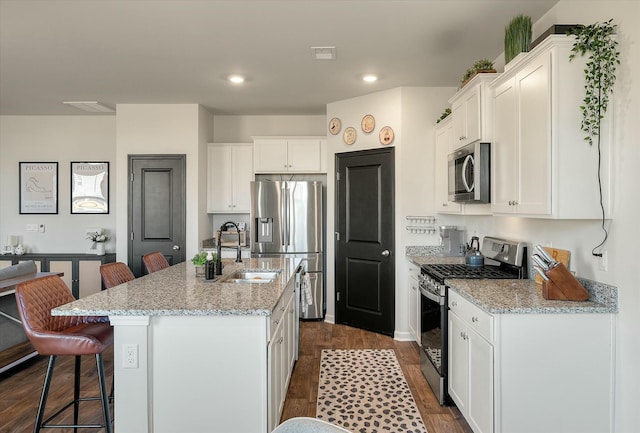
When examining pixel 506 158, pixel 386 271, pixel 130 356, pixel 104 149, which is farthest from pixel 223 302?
pixel 104 149

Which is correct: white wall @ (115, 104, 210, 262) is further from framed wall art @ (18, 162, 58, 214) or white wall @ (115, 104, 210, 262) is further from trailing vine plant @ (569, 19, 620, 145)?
trailing vine plant @ (569, 19, 620, 145)

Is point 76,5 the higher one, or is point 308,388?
→ point 76,5

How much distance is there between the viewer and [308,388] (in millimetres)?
3064

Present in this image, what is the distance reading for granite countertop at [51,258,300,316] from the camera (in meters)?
1.97

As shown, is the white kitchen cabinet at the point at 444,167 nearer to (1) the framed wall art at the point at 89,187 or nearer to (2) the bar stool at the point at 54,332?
(2) the bar stool at the point at 54,332

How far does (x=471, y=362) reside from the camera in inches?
90.0

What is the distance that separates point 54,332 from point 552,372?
2562mm

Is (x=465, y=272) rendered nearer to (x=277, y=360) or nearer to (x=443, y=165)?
(x=443, y=165)

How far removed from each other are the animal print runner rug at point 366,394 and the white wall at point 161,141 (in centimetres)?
250

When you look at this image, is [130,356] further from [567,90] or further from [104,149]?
[104,149]

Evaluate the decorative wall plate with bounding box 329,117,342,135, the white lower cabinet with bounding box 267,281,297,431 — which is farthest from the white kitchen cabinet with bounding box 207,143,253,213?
the white lower cabinet with bounding box 267,281,297,431

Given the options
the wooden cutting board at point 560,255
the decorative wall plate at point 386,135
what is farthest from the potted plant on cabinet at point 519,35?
the decorative wall plate at point 386,135

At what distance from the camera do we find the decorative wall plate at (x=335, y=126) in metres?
4.84

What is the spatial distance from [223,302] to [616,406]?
2080 mm
